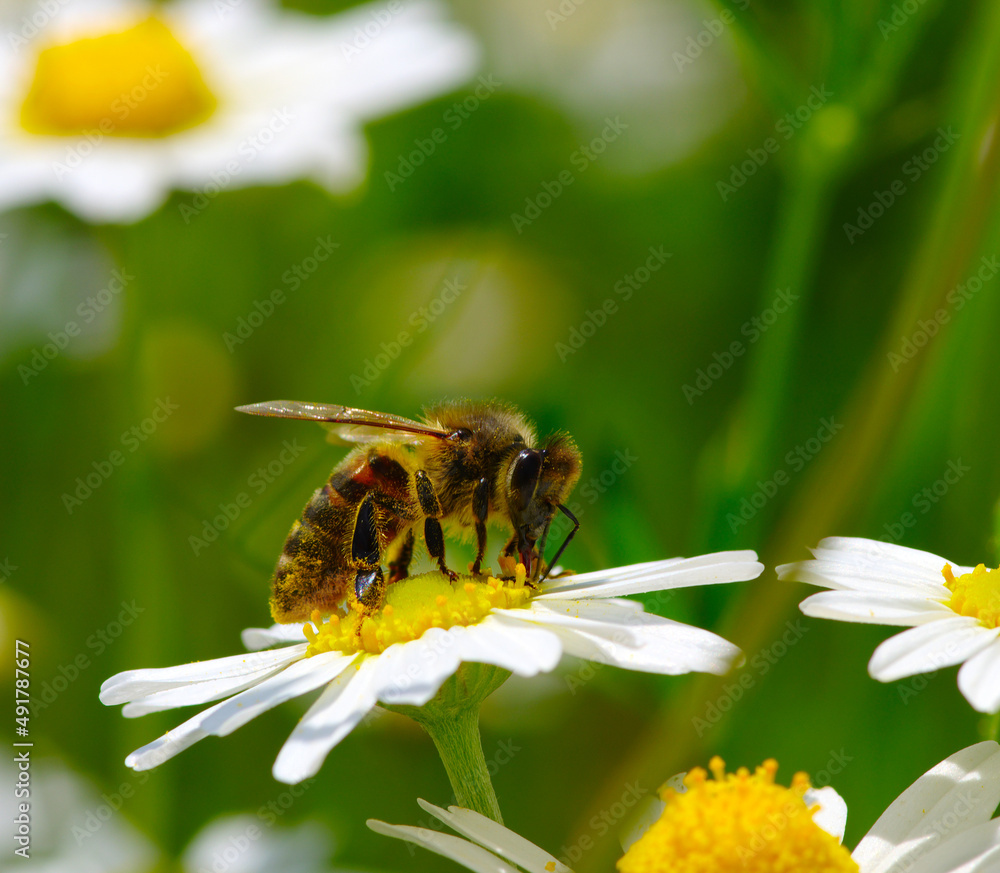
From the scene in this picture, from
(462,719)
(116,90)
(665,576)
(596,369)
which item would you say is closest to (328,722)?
(462,719)

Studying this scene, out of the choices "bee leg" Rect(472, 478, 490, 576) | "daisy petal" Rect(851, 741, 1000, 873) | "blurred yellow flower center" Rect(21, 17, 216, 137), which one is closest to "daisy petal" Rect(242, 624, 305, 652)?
"bee leg" Rect(472, 478, 490, 576)

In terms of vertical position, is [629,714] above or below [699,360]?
below

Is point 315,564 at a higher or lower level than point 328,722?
lower

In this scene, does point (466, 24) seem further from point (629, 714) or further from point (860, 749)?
point (860, 749)

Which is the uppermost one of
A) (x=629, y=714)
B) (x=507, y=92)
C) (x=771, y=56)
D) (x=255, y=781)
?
(x=771, y=56)

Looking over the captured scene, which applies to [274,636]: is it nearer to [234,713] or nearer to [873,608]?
[234,713]

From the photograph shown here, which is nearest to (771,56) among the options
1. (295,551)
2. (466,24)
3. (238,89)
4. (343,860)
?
(295,551)

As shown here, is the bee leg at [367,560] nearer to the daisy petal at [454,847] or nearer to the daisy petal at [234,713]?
the daisy petal at [234,713]
